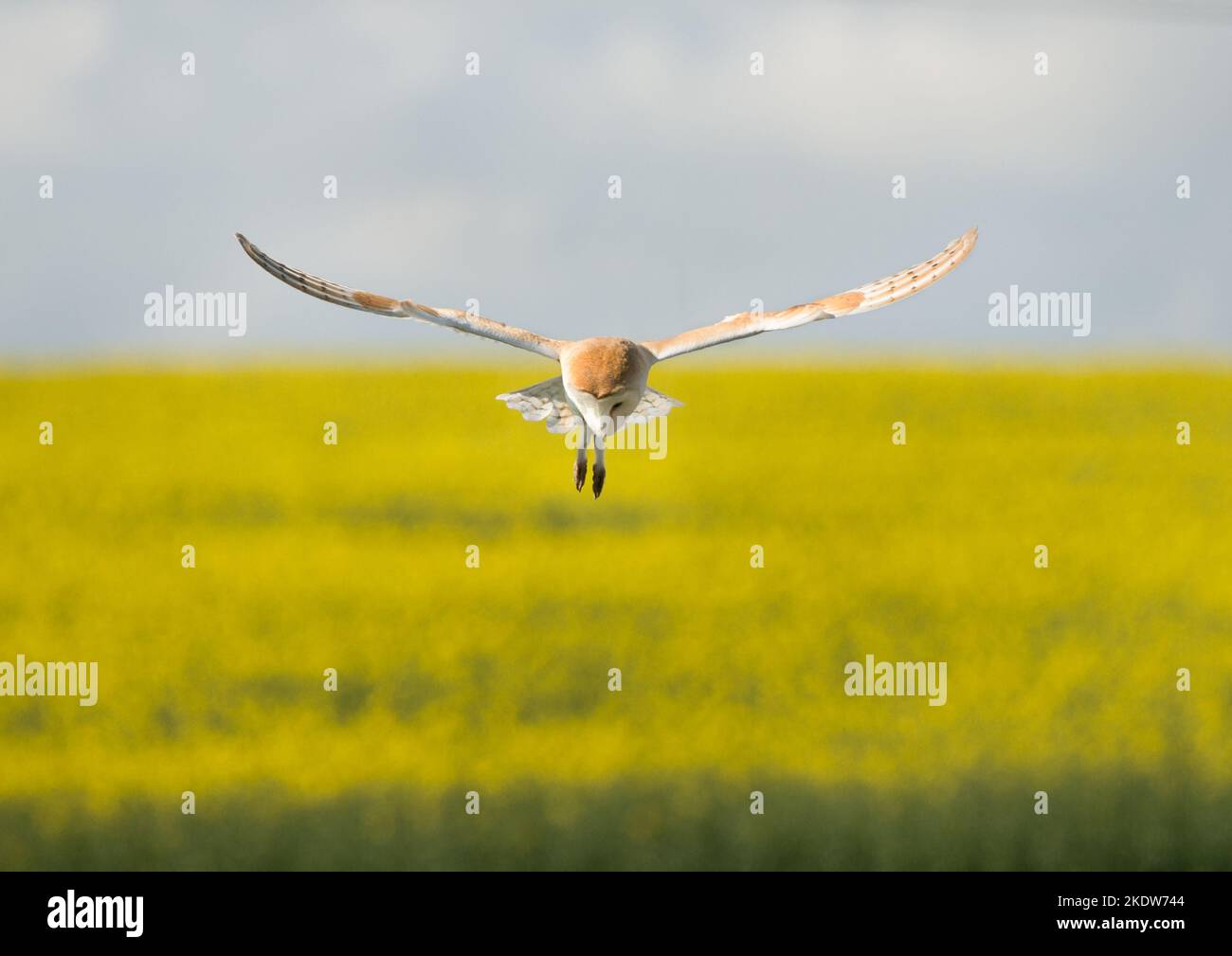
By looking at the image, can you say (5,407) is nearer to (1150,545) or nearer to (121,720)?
(121,720)

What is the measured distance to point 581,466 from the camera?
14.7 feet

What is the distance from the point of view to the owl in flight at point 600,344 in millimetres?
4477

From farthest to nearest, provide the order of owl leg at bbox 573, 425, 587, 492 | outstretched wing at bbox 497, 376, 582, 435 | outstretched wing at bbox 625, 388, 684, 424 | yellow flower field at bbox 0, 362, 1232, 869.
Result: yellow flower field at bbox 0, 362, 1232, 869 < outstretched wing at bbox 497, 376, 582, 435 < outstretched wing at bbox 625, 388, 684, 424 < owl leg at bbox 573, 425, 587, 492

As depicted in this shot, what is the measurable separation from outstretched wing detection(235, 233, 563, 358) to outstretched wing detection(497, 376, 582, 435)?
45 cm

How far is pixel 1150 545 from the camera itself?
1595cm

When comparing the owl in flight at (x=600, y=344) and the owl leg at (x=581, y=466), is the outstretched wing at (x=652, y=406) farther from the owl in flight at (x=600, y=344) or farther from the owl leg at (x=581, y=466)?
Result: the owl leg at (x=581, y=466)

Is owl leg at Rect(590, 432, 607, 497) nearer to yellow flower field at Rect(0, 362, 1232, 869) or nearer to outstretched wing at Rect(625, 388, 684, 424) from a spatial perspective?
outstretched wing at Rect(625, 388, 684, 424)

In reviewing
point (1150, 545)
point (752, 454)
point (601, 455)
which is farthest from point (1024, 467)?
point (601, 455)

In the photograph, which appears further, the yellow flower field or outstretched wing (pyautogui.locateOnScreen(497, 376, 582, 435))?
the yellow flower field

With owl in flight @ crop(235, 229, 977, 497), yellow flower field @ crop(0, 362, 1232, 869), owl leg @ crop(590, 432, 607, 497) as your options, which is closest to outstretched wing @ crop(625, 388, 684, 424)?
owl in flight @ crop(235, 229, 977, 497)

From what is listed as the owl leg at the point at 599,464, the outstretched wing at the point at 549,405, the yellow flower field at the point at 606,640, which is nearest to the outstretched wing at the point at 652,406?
the outstretched wing at the point at 549,405

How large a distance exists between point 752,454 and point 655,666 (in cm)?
489

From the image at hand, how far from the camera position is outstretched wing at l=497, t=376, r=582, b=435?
514 centimetres

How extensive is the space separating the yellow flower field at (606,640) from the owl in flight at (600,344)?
23.1ft
